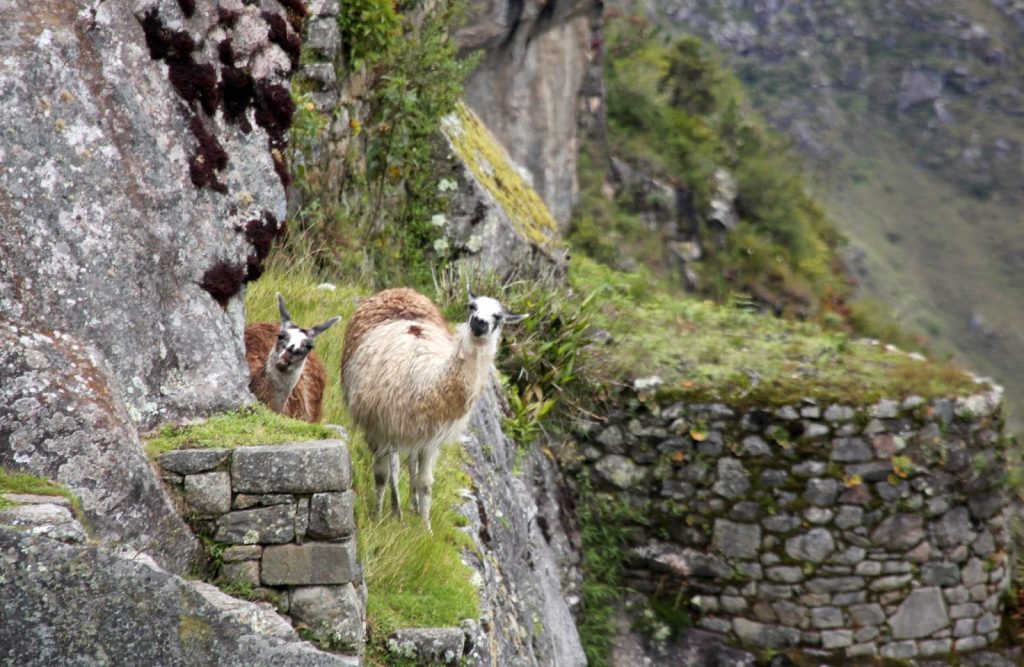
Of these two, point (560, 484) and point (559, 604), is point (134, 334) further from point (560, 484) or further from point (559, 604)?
point (560, 484)

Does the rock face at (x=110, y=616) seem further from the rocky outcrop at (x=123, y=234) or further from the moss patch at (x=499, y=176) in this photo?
the moss patch at (x=499, y=176)

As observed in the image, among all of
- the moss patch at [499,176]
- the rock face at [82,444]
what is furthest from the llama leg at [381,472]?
the moss patch at [499,176]

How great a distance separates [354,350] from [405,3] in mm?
4692

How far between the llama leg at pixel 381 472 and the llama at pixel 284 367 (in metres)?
0.43

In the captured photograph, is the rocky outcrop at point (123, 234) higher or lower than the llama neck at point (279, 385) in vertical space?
higher

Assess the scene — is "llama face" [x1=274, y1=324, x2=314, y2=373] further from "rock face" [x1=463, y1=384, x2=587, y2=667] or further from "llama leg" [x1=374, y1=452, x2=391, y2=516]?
"rock face" [x1=463, y1=384, x2=587, y2=667]

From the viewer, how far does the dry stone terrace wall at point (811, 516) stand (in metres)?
9.59

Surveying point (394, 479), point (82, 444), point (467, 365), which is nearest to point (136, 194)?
point (82, 444)

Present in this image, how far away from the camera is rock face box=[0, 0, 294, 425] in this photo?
4277mm

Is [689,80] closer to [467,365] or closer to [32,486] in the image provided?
[467,365]

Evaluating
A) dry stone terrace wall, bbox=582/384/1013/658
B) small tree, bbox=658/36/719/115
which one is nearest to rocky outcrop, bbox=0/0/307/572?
dry stone terrace wall, bbox=582/384/1013/658

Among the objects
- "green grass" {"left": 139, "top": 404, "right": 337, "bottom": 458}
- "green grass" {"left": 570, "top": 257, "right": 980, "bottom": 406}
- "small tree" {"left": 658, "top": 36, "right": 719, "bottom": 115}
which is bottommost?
"green grass" {"left": 570, "top": 257, "right": 980, "bottom": 406}

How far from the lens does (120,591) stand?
3.42 metres

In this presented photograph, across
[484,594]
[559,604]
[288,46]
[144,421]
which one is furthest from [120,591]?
[559,604]
